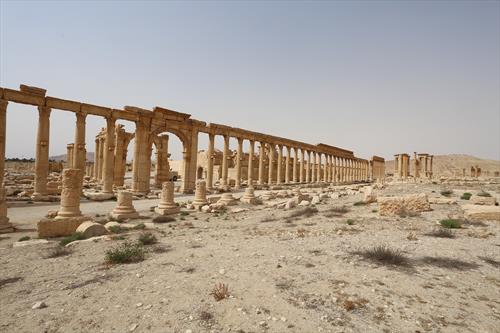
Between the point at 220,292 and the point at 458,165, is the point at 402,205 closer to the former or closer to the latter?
the point at 220,292

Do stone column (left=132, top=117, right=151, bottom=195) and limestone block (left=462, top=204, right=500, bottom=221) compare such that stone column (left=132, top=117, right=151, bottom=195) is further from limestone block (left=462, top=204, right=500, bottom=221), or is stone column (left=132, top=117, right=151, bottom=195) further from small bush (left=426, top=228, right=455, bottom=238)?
limestone block (left=462, top=204, right=500, bottom=221)

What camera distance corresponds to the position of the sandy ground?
3.75m

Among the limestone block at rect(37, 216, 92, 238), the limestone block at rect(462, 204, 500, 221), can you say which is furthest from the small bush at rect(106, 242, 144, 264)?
the limestone block at rect(462, 204, 500, 221)

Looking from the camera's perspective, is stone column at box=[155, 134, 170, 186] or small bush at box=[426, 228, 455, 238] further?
stone column at box=[155, 134, 170, 186]

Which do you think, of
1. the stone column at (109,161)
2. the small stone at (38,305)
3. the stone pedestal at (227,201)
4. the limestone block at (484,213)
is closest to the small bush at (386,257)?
the small stone at (38,305)

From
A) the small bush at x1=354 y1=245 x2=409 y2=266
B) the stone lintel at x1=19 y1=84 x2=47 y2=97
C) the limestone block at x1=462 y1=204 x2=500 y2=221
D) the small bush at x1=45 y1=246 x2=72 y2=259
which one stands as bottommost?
the small bush at x1=45 y1=246 x2=72 y2=259

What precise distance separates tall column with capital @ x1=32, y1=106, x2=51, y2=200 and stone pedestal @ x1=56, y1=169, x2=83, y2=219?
29.8 feet

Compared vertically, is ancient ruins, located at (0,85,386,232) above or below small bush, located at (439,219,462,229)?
above

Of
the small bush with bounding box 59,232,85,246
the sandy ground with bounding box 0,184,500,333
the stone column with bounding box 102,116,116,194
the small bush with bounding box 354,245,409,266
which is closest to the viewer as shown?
the sandy ground with bounding box 0,184,500,333

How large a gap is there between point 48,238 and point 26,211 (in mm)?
7418

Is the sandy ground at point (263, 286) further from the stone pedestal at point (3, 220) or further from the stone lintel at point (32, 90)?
the stone lintel at point (32, 90)

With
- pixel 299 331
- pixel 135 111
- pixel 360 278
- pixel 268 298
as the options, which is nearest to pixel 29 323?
pixel 268 298

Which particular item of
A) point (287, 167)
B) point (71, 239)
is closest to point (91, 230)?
point (71, 239)

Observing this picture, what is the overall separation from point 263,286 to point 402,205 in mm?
9219
